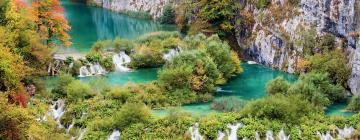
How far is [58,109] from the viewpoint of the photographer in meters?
47.2

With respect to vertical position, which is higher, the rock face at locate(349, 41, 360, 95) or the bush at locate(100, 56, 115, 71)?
the rock face at locate(349, 41, 360, 95)

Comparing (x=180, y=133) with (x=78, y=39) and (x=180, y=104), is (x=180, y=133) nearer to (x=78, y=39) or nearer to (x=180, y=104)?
(x=180, y=104)

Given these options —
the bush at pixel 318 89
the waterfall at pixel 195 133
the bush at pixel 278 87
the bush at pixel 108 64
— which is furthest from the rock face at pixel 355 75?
the bush at pixel 108 64

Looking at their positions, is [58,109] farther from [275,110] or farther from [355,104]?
[355,104]

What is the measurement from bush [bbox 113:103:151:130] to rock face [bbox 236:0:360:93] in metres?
21.9

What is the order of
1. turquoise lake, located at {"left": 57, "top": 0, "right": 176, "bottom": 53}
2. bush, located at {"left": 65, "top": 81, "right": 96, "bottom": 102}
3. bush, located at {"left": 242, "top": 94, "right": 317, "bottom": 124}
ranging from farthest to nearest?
turquoise lake, located at {"left": 57, "top": 0, "right": 176, "bottom": 53} → bush, located at {"left": 65, "top": 81, "right": 96, "bottom": 102} → bush, located at {"left": 242, "top": 94, "right": 317, "bottom": 124}

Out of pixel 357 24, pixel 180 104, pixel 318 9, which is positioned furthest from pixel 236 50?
pixel 180 104

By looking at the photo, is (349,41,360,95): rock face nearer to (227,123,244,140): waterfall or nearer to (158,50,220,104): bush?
(158,50,220,104): bush

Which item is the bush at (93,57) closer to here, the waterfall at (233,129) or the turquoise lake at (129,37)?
the turquoise lake at (129,37)

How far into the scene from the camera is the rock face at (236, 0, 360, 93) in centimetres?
5741

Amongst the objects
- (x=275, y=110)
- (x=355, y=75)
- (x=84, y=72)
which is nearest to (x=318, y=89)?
(x=355, y=75)

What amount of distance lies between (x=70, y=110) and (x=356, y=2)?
96.3 feet

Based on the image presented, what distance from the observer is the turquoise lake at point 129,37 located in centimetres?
5517

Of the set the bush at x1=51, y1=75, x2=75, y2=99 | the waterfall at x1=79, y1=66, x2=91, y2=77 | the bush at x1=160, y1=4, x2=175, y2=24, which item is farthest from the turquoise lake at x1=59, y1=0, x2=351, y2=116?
the bush at x1=51, y1=75, x2=75, y2=99
